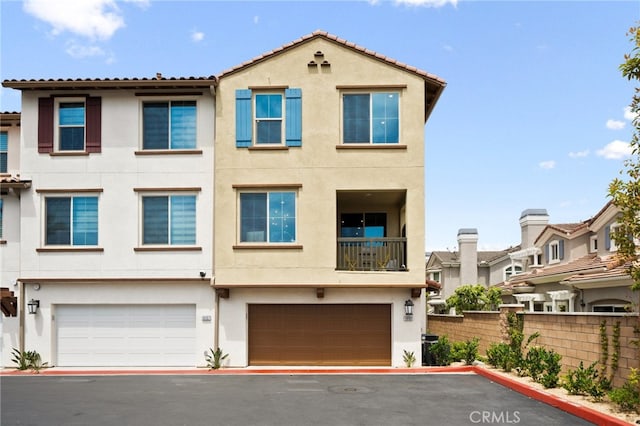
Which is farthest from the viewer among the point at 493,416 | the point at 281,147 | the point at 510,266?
the point at 510,266

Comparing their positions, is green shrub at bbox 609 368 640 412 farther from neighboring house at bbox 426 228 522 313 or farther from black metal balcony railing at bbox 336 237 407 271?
neighboring house at bbox 426 228 522 313

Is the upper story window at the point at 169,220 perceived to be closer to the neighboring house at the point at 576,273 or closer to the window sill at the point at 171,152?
the window sill at the point at 171,152

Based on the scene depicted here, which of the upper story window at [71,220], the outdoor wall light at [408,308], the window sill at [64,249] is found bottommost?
the outdoor wall light at [408,308]

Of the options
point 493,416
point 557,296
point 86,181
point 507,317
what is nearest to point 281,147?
point 86,181

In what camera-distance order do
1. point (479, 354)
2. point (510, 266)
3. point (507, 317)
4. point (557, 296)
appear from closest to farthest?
point (507, 317) → point (479, 354) → point (557, 296) → point (510, 266)

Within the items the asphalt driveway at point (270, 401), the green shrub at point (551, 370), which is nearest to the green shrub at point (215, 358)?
the asphalt driveway at point (270, 401)

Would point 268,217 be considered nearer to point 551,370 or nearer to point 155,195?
point 155,195

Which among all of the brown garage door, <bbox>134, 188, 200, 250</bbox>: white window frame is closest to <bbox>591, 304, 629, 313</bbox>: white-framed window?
the brown garage door

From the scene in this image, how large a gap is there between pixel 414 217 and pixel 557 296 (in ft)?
34.5

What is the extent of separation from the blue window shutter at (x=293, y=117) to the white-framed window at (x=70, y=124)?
6.99 metres

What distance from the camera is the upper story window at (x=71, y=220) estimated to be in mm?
19516

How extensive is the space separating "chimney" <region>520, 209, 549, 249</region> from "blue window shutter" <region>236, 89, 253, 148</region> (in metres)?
26.0

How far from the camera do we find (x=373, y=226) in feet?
72.8

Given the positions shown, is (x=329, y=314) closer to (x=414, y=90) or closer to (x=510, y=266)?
(x=414, y=90)
